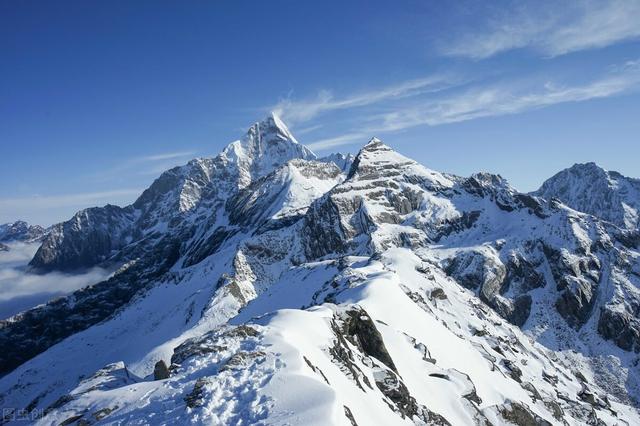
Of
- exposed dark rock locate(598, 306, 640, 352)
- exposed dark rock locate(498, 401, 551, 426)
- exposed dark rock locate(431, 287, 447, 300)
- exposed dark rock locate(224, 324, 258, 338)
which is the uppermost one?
exposed dark rock locate(224, 324, 258, 338)

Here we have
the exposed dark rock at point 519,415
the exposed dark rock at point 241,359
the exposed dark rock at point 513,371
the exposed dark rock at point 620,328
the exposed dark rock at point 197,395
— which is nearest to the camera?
the exposed dark rock at point 197,395

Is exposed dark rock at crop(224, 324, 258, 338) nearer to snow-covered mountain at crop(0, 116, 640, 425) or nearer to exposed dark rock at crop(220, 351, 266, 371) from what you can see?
snow-covered mountain at crop(0, 116, 640, 425)

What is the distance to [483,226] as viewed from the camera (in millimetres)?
179250

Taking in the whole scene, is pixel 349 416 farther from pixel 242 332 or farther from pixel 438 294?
pixel 438 294

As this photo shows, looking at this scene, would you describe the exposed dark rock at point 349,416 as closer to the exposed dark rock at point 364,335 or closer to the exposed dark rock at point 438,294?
the exposed dark rock at point 364,335

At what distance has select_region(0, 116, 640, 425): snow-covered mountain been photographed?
2047 cm

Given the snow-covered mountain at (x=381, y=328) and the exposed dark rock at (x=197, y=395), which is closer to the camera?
the exposed dark rock at (x=197, y=395)

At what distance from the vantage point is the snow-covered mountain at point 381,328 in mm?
20469

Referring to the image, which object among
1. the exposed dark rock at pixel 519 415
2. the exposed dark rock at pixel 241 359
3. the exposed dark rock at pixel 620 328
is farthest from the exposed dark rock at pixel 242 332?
the exposed dark rock at pixel 620 328

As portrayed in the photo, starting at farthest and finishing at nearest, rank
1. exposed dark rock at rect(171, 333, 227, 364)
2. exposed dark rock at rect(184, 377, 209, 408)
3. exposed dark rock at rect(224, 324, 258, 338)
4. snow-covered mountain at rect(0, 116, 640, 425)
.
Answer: exposed dark rock at rect(224, 324, 258, 338)
exposed dark rock at rect(171, 333, 227, 364)
snow-covered mountain at rect(0, 116, 640, 425)
exposed dark rock at rect(184, 377, 209, 408)

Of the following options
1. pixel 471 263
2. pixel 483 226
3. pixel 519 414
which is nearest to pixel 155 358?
pixel 519 414

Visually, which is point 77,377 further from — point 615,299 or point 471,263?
point 615,299

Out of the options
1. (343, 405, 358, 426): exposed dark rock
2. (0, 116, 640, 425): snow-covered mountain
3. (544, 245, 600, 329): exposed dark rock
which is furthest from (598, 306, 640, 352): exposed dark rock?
(343, 405, 358, 426): exposed dark rock

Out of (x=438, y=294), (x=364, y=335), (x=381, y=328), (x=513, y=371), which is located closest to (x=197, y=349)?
(x=364, y=335)
